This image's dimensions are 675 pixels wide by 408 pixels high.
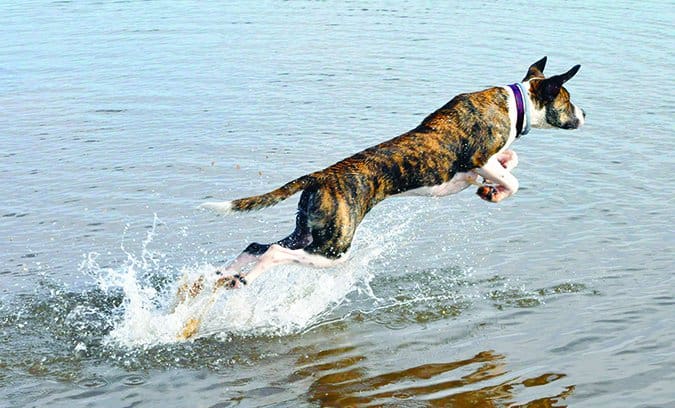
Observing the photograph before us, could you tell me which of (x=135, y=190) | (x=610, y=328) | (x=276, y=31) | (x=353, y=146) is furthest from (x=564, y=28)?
(x=610, y=328)

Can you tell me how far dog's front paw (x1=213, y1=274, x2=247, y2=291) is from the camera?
7105 millimetres

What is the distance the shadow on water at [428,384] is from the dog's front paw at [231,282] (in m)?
0.74

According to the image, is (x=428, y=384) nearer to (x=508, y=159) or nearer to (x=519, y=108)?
(x=508, y=159)

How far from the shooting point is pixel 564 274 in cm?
820

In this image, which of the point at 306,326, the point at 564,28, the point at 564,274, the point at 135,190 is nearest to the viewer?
the point at 306,326

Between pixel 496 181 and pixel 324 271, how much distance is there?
1577 mm

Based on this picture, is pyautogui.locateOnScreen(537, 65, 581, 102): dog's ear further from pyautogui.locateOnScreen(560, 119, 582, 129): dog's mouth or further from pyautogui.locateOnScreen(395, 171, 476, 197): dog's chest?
pyautogui.locateOnScreen(395, 171, 476, 197): dog's chest

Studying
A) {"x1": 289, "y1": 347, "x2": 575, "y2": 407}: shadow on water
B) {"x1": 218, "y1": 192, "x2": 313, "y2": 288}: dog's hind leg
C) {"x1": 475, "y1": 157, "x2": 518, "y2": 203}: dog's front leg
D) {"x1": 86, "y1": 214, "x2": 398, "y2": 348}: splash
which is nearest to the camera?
{"x1": 289, "y1": 347, "x2": 575, "y2": 407}: shadow on water

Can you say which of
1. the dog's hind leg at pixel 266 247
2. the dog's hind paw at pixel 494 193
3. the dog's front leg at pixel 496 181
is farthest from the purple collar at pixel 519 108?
the dog's hind leg at pixel 266 247

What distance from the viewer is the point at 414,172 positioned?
7344mm

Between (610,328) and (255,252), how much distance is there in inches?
102

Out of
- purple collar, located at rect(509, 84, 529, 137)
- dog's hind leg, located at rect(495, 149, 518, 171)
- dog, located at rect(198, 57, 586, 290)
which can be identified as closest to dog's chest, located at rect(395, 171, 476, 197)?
dog, located at rect(198, 57, 586, 290)

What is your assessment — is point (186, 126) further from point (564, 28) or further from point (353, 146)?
point (564, 28)

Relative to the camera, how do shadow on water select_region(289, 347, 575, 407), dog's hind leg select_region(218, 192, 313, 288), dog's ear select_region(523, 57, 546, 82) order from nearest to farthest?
1. shadow on water select_region(289, 347, 575, 407)
2. dog's hind leg select_region(218, 192, 313, 288)
3. dog's ear select_region(523, 57, 546, 82)
